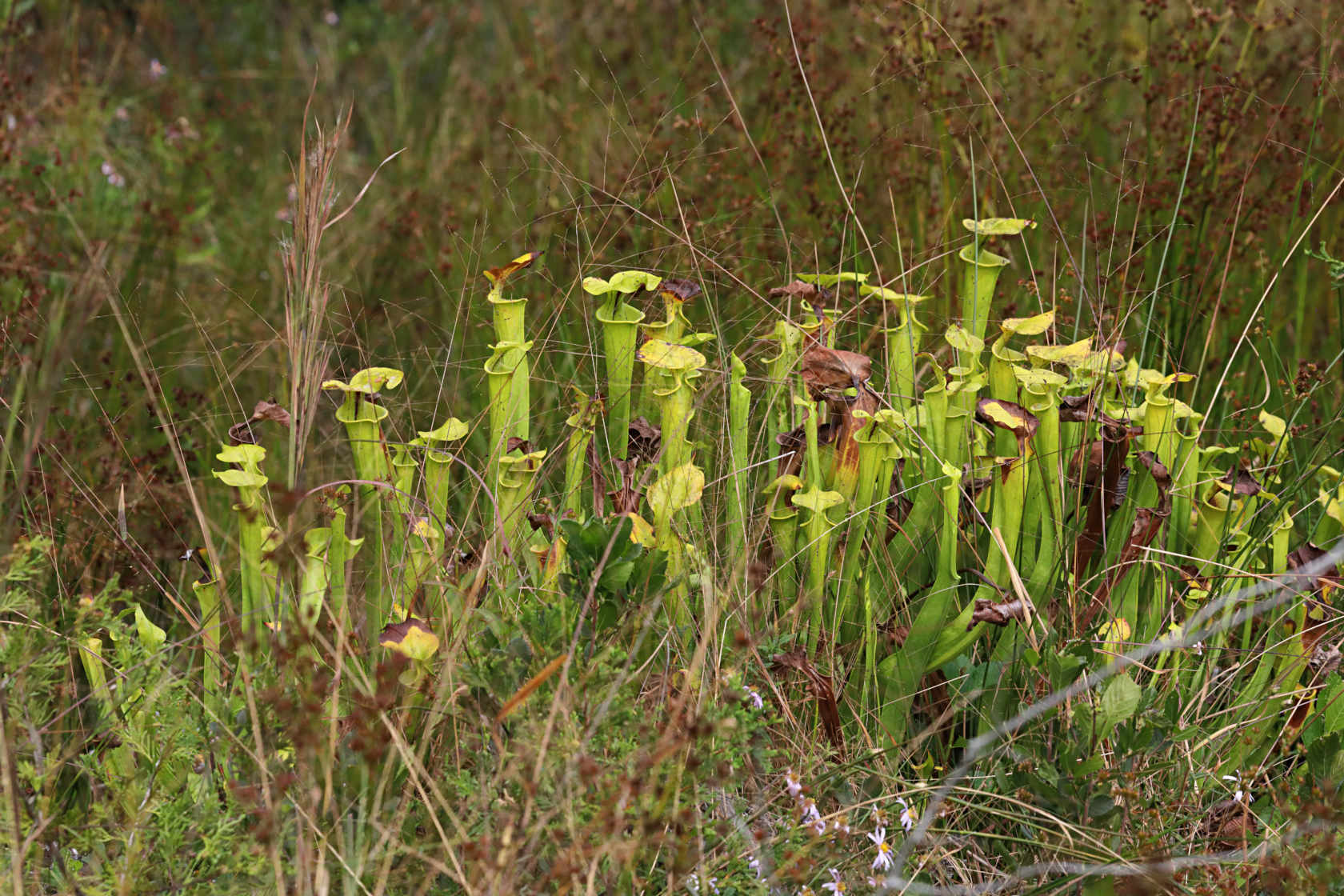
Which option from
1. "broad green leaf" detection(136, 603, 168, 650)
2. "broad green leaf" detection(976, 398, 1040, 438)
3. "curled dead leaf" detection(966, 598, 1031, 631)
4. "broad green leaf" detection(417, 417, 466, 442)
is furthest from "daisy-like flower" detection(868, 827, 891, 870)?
"broad green leaf" detection(136, 603, 168, 650)

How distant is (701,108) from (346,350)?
1.51 m

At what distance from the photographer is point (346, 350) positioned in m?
3.03

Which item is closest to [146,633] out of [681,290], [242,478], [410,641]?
[242,478]

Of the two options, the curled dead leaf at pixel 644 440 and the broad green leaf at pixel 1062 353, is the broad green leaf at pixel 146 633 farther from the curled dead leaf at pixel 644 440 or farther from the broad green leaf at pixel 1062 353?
the broad green leaf at pixel 1062 353

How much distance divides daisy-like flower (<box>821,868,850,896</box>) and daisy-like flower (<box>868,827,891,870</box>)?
5cm

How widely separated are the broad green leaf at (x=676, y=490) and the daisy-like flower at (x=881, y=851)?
53 centimetres

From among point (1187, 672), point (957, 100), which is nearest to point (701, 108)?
point (957, 100)

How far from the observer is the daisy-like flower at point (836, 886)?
5.17 feet

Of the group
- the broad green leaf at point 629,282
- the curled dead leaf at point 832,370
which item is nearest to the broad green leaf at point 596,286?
the broad green leaf at point 629,282

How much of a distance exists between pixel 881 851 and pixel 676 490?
58 cm

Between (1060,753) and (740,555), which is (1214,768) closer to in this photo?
(1060,753)

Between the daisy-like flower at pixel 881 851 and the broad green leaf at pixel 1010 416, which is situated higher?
the broad green leaf at pixel 1010 416

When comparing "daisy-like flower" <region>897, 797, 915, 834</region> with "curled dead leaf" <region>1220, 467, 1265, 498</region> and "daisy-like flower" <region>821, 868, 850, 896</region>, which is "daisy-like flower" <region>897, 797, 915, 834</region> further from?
"curled dead leaf" <region>1220, 467, 1265, 498</region>

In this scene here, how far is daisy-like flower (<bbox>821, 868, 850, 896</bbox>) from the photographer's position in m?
1.58
